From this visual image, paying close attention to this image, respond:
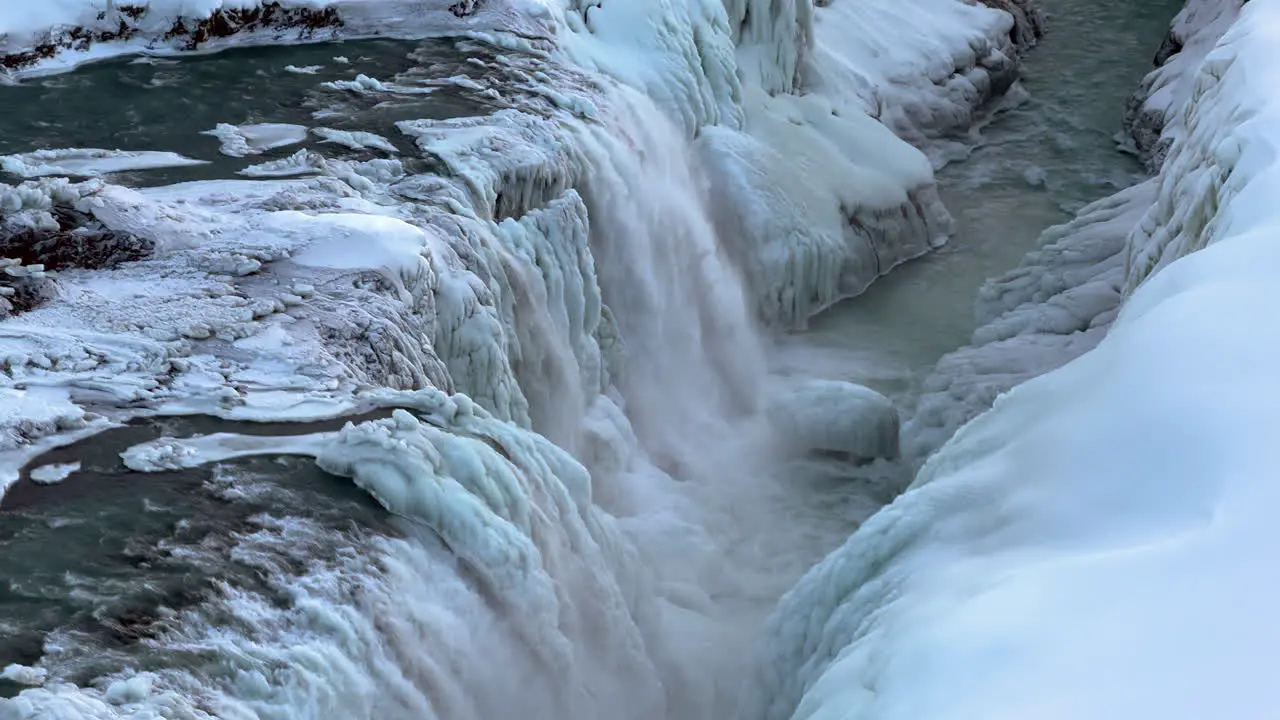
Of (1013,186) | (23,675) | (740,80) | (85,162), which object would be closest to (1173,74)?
(1013,186)

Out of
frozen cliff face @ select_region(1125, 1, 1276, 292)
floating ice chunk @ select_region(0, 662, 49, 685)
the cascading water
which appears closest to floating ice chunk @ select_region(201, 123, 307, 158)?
the cascading water

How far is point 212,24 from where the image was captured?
758cm

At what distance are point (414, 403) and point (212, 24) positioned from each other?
431cm

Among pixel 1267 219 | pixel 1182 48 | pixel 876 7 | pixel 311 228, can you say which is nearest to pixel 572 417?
pixel 311 228

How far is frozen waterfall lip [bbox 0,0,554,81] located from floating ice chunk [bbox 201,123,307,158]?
53.0 inches

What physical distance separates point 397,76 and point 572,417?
242 centimetres

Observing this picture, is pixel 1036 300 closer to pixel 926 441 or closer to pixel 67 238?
pixel 926 441

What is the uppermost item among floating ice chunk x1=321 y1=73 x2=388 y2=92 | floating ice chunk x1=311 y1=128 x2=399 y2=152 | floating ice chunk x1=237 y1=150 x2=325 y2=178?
floating ice chunk x1=237 y1=150 x2=325 y2=178

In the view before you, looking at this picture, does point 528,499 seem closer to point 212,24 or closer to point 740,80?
point 212,24

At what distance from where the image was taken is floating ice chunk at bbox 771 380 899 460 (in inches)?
277

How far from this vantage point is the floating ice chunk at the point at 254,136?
603 cm

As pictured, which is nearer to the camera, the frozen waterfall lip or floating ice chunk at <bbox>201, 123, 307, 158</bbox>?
floating ice chunk at <bbox>201, 123, 307, 158</bbox>

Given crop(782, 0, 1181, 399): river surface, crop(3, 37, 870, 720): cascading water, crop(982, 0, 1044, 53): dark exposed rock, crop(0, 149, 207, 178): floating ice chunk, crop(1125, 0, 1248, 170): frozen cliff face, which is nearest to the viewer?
crop(3, 37, 870, 720): cascading water

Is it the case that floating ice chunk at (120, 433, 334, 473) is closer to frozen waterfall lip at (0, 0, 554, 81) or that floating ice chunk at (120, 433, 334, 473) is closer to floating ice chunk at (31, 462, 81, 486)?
floating ice chunk at (31, 462, 81, 486)
